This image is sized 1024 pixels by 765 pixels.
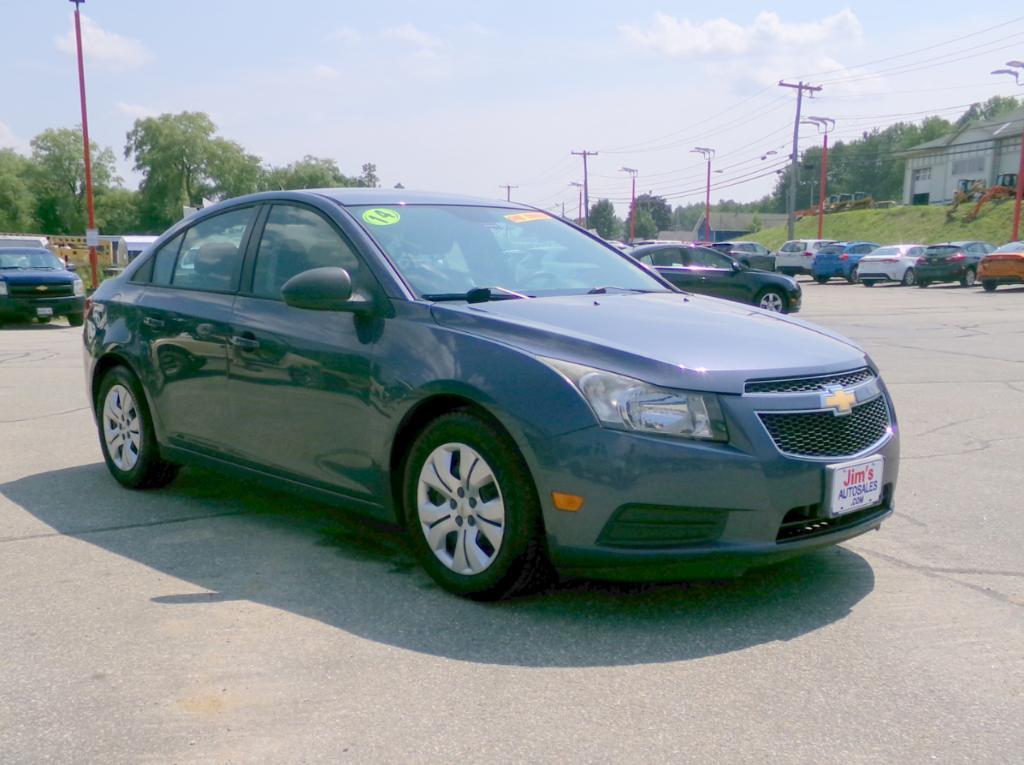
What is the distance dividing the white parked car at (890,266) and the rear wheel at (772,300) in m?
20.1

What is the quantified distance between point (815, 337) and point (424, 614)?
A: 76.6 inches

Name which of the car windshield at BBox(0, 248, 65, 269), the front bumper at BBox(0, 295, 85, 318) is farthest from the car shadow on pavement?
the car windshield at BBox(0, 248, 65, 269)

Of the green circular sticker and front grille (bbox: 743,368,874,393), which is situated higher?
the green circular sticker

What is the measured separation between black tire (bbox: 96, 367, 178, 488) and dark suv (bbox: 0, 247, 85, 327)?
48.5ft

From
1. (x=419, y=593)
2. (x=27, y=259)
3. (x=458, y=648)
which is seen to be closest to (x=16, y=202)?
(x=27, y=259)

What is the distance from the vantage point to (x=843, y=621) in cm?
393

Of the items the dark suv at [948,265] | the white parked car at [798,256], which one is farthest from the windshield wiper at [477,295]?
the white parked car at [798,256]

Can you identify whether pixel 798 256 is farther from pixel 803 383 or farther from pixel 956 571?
pixel 803 383

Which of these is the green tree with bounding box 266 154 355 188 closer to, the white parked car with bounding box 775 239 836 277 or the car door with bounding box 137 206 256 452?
the white parked car with bounding box 775 239 836 277

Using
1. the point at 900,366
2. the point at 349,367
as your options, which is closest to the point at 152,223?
the point at 900,366

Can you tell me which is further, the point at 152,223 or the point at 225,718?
the point at 152,223

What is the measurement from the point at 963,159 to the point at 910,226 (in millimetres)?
23932

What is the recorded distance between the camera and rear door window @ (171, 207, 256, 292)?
5379 millimetres

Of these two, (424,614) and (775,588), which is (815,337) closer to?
(775,588)
